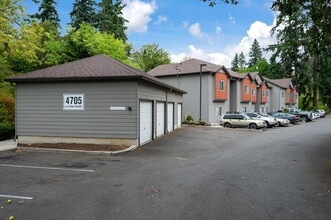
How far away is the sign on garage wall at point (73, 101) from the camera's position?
15445mm

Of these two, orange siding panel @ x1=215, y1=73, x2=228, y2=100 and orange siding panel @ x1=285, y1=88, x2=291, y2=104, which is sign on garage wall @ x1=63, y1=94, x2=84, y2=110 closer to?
orange siding panel @ x1=215, y1=73, x2=228, y2=100

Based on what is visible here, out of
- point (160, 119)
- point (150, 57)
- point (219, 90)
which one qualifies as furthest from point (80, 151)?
point (150, 57)

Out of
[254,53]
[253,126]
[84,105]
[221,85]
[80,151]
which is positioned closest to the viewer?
[80,151]

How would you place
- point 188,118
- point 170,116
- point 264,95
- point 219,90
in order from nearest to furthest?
point 170,116
point 188,118
point 219,90
point 264,95

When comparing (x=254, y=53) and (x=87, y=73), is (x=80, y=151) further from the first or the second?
(x=254, y=53)

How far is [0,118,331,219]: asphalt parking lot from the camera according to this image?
5.80 meters

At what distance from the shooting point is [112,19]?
2121 inches

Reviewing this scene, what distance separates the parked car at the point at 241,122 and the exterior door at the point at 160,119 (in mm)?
10529

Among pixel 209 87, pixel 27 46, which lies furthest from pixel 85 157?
pixel 209 87

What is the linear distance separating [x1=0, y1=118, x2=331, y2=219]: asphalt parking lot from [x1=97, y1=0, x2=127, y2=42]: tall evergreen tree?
42.1 m

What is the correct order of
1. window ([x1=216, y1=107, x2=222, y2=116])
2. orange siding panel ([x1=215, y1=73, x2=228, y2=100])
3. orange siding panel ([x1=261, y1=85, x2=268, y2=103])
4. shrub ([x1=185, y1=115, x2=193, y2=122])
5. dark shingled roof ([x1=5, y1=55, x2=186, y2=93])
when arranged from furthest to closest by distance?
1. orange siding panel ([x1=261, y1=85, x2=268, y2=103])
2. window ([x1=216, y1=107, x2=222, y2=116])
3. orange siding panel ([x1=215, y1=73, x2=228, y2=100])
4. shrub ([x1=185, y1=115, x2=193, y2=122])
5. dark shingled roof ([x1=5, y1=55, x2=186, y2=93])

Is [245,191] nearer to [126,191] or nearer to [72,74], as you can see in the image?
[126,191]

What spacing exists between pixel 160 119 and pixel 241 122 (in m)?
11.5

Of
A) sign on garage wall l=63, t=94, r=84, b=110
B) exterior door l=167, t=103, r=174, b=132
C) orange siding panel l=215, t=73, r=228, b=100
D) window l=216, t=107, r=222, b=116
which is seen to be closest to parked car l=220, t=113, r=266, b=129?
orange siding panel l=215, t=73, r=228, b=100
